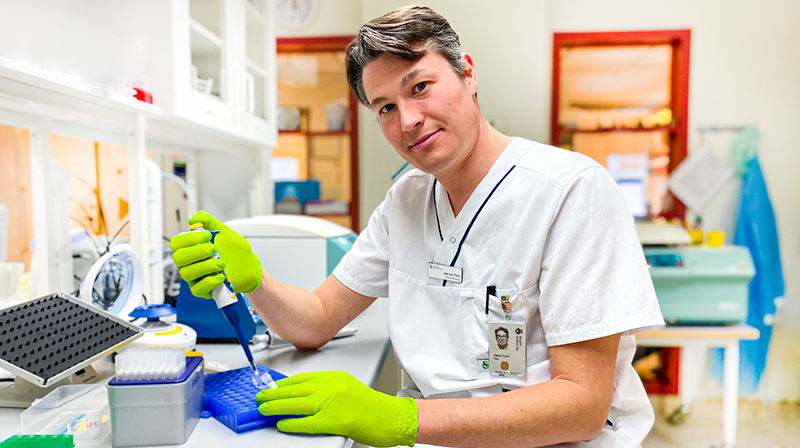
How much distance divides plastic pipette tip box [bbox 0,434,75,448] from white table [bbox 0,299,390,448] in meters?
0.08

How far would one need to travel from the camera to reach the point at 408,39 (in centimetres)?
101

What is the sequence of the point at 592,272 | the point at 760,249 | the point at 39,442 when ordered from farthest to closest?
the point at 760,249, the point at 592,272, the point at 39,442

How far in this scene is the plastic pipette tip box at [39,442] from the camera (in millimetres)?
661

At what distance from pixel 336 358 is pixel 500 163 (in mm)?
577

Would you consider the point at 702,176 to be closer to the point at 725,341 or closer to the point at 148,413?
the point at 725,341

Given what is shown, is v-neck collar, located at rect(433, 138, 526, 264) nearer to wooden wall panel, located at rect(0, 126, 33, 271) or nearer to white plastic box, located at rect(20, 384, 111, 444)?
white plastic box, located at rect(20, 384, 111, 444)

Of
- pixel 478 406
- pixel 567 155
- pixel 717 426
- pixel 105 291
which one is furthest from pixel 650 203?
pixel 105 291

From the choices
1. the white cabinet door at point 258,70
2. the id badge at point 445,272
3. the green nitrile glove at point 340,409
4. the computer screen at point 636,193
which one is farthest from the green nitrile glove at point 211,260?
the computer screen at point 636,193

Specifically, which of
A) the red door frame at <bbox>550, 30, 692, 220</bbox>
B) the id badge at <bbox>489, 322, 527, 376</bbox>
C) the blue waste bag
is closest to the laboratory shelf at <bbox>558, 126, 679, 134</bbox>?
the red door frame at <bbox>550, 30, 692, 220</bbox>

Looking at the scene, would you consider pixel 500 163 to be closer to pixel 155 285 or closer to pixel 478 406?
pixel 478 406

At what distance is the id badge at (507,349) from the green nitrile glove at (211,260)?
1.65ft

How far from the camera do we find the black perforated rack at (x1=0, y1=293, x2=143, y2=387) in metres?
0.81

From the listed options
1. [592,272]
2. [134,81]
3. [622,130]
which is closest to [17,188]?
[134,81]

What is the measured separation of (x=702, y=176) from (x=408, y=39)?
106 inches
